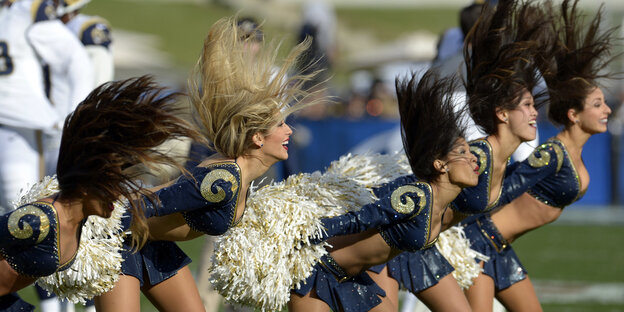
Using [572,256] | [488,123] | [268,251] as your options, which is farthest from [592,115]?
[572,256]

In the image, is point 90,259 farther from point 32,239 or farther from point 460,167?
point 460,167

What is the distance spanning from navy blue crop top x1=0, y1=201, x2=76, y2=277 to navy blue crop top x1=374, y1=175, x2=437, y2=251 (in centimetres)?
138

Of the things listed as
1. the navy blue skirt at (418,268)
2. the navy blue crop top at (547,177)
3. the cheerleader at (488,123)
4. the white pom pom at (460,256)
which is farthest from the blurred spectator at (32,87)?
the navy blue crop top at (547,177)

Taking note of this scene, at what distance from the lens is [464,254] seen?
15.2ft

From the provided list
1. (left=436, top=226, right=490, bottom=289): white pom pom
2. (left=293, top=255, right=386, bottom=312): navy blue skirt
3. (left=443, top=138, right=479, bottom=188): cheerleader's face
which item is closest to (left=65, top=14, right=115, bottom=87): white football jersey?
(left=293, top=255, right=386, bottom=312): navy blue skirt

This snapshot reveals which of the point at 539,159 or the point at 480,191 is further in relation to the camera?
the point at 539,159

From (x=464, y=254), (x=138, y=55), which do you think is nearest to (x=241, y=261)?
(x=464, y=254)

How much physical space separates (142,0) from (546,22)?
55796 mm

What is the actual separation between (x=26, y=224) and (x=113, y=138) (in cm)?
45

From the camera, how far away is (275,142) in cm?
388

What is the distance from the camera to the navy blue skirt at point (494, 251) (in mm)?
4758

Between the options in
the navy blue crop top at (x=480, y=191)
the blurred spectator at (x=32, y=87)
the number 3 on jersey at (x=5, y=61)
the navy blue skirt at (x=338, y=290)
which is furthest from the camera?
the number 3 on jersey at (x=5, y=61)

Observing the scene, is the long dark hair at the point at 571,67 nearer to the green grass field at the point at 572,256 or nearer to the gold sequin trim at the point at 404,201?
A: the gold sequin trim at the point at 404,201

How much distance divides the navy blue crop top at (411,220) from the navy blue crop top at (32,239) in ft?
4.52
